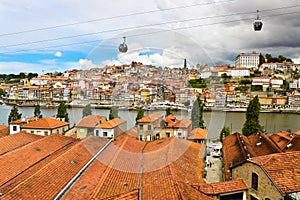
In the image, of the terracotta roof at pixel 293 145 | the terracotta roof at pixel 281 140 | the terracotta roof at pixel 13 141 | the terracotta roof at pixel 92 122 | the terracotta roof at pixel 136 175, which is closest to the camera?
the terracotta roof at pixel 136 175

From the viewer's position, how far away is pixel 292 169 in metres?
4.95

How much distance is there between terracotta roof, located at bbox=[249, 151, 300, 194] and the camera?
14.9 ft

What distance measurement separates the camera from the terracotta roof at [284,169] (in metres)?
4.53

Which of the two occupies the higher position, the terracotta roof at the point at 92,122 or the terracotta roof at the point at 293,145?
the terracotta roof at the point at 92,122

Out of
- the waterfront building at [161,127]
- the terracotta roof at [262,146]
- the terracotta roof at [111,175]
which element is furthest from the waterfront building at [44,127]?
the terracotta roof at [262,146]

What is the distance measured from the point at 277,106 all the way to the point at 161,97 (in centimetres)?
4343

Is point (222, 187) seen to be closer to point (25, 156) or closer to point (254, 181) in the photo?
point (254, 181)

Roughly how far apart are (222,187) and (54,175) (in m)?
3.34

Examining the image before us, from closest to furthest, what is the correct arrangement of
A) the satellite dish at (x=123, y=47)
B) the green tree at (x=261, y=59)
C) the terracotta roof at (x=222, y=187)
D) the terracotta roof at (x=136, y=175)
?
the satellite dish at (x=123, y=47), the terracotta roof at (x=136, y=175), the terracotta roof at (x=222, y=187), the green tree at (x=261, y=59)

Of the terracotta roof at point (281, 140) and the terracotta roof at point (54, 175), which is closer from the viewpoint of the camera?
the terracotta roof at point (54, 175)

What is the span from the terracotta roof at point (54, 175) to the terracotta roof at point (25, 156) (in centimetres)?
64

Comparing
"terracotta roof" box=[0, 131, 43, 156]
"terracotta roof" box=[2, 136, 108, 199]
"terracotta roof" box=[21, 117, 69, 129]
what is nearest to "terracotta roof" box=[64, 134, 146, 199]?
"terracotta roof" box=[2, 136, 108, 199]

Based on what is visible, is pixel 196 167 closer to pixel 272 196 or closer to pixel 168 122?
pixel 272 196

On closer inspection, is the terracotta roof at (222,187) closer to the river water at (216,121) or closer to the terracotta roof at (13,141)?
the river water at (216,121)
